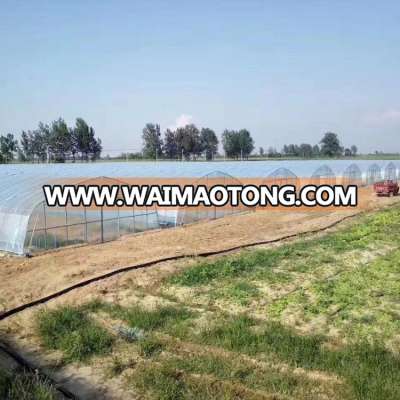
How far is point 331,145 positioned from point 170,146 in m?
40.7

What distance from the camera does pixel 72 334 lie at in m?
6.65

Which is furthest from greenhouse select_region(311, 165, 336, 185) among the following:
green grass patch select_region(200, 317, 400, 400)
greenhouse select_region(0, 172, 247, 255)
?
green grass patch select_region(200, 317, 400, 400)

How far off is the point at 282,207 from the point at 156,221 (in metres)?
8.56

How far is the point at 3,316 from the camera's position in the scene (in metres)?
7.68

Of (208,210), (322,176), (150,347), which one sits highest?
(322,176)

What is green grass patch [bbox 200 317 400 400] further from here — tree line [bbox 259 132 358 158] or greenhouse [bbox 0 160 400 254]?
tree line [bbox 259 132 358 158]

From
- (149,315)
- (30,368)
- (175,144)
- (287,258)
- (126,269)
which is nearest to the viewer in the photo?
(30,368)

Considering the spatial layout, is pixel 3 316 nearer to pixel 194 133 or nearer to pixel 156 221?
pixel 156 221

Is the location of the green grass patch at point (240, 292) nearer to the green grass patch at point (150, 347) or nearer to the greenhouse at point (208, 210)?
the green grass patch at point (150, 347)

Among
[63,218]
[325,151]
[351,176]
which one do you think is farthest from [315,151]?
[63,218]

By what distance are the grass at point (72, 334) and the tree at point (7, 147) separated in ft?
181

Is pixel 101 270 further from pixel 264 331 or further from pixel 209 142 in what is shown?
pixel 209 142

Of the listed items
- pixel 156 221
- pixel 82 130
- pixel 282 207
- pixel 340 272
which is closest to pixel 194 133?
pixel 82 130

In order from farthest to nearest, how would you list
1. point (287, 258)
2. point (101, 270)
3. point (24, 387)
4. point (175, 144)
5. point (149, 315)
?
1. point (175, 144)
2. point (287, 258)
3. point (101, 270)
4. point (149, 315)
5. point (24, 387)
